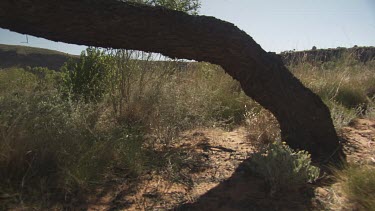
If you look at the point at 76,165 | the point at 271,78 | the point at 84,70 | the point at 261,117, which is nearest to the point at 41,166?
the point at 76,165

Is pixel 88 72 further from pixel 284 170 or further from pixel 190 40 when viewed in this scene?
pixel 284 170

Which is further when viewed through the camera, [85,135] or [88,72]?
[88,72]

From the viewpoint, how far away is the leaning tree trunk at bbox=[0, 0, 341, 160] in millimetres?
3076

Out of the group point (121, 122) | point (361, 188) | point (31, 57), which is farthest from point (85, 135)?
point (31, 57)

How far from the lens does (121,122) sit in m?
4.91

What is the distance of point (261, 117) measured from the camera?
4.79 m

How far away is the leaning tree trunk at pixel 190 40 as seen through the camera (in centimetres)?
308

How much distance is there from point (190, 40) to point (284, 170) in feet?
5.30

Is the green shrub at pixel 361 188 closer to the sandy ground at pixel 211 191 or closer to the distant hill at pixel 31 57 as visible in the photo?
the sandy ground at pixel 211 191

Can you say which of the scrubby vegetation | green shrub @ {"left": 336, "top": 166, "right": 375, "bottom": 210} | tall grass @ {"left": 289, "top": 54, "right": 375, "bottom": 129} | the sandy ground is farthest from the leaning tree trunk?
tall grass @ {"left": 289, "top": 54, "right": 375, "bottom": 129}

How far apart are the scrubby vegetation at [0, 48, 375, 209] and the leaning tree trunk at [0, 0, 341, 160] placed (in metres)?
0.45

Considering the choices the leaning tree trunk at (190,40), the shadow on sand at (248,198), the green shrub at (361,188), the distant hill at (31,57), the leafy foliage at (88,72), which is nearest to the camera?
the green shrub at (361,188)

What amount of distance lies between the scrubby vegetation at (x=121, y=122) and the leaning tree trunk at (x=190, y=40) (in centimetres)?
45

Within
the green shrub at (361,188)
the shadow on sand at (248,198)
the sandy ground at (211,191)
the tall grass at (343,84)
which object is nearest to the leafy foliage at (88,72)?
the sandy ground at (211,191)
